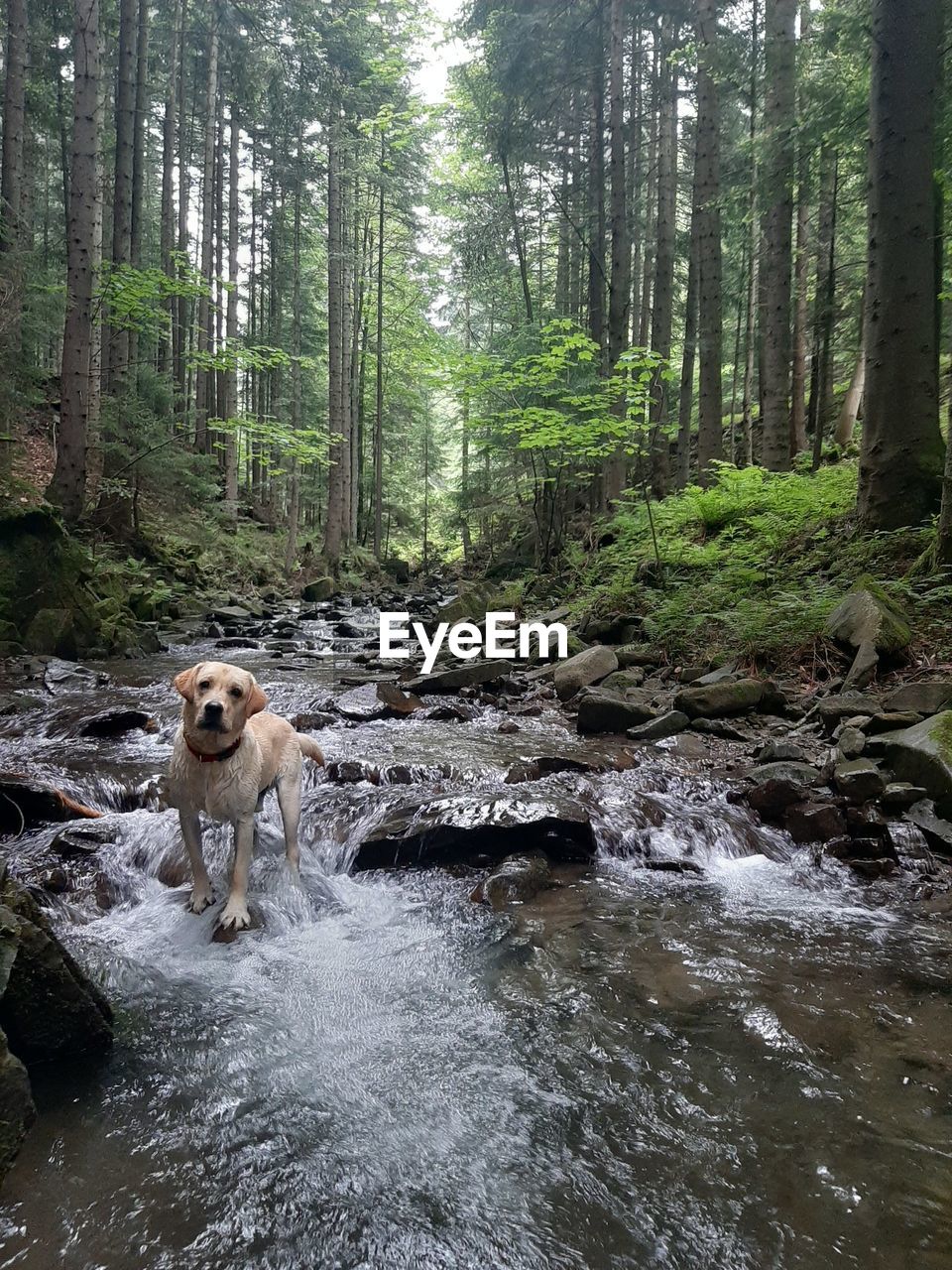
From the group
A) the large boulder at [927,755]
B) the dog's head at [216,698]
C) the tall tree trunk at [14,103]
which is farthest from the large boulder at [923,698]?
the tall tree trunk at [14,103]

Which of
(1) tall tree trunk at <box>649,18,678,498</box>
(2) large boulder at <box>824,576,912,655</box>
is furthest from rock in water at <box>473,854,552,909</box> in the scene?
(1) tall tree trunk at <box>649,18,678,498</box>

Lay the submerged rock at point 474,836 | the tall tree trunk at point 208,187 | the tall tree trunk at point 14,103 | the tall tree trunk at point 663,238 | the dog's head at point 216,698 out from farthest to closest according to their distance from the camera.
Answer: the tall tree trunk at point 208,187 → the tall tree trunk at point 14,103 → the tall tree trunk at point 663,238 → the submerged rock at point 474,836 → the dog's head at point 216,698

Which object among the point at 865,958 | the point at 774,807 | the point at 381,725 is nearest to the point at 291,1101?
the point at 865,958

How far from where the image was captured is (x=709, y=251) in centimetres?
1521

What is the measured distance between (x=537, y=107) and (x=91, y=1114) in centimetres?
2363

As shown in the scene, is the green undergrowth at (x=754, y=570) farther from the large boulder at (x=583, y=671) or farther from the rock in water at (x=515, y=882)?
the rock in water at (x=515, y=882)

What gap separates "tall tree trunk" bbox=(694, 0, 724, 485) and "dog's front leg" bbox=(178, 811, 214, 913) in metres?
13.6

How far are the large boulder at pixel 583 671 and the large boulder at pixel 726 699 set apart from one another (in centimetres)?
198

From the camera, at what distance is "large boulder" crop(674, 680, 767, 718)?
810 centimetres

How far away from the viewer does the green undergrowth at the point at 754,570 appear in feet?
29.0

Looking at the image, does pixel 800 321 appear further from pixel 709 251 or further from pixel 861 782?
pixel 861 782

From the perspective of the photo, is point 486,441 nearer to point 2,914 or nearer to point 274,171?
point 2,914

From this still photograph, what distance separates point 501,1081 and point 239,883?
75.0 inches

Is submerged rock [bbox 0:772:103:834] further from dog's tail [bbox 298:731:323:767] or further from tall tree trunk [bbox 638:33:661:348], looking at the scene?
tall tree trunk [bbox 638:33:661:348]
